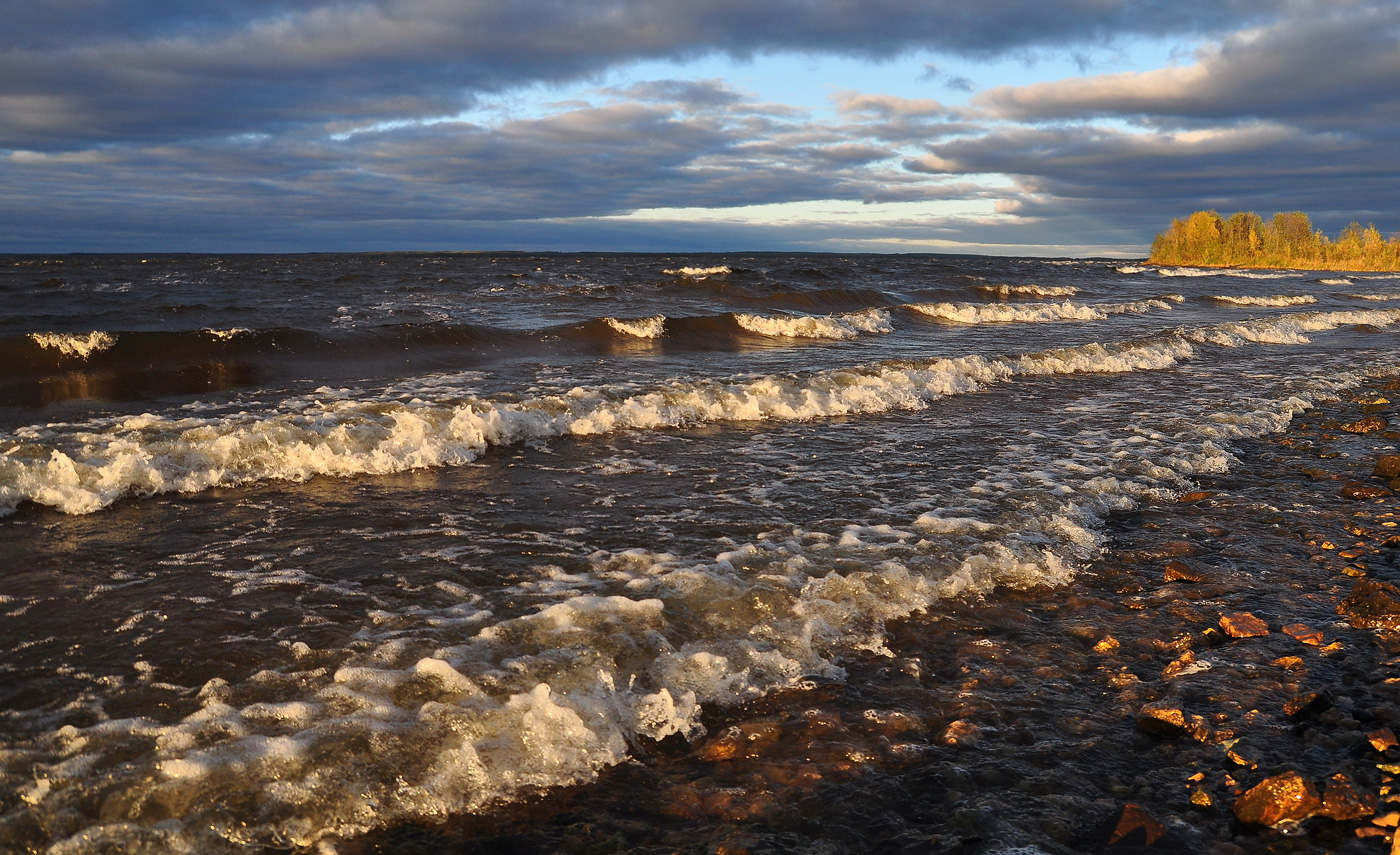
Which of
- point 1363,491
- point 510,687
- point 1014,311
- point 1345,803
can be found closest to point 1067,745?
point 1345,803

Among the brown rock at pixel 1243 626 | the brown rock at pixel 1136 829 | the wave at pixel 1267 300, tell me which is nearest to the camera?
the brown rock at pixel 1136 829

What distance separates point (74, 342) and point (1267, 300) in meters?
42.7

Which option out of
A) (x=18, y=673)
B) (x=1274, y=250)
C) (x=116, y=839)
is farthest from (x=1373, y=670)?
(x=1274, y=250)

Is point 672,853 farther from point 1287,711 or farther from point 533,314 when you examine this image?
point 533,314

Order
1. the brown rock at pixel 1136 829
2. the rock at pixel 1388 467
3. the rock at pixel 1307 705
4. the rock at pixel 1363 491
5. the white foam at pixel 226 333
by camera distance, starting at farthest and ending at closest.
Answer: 1. the white foam at pixel 226 333
2. the rock at pixel 1388 467
3. the rock at pixel 1363 491
4. the rock at pixel 1307 705
5. the brown rock at pixel 1136 829

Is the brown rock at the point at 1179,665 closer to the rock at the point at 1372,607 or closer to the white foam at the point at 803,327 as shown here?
the rock at the point at 1372,607

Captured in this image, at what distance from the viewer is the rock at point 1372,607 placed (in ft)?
14.4

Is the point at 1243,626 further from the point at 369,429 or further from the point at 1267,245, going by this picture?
the point at 1267,245

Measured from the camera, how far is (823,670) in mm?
3992

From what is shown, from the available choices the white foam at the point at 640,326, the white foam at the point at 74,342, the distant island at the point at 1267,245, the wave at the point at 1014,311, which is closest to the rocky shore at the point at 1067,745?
the white foam at the point at 640,326

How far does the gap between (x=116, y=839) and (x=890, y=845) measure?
2.63 meters

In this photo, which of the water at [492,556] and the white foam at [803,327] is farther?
the white foam at [803,327]

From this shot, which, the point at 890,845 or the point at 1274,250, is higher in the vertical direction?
the point at 1274,250

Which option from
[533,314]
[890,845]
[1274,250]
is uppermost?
[1274,250]
